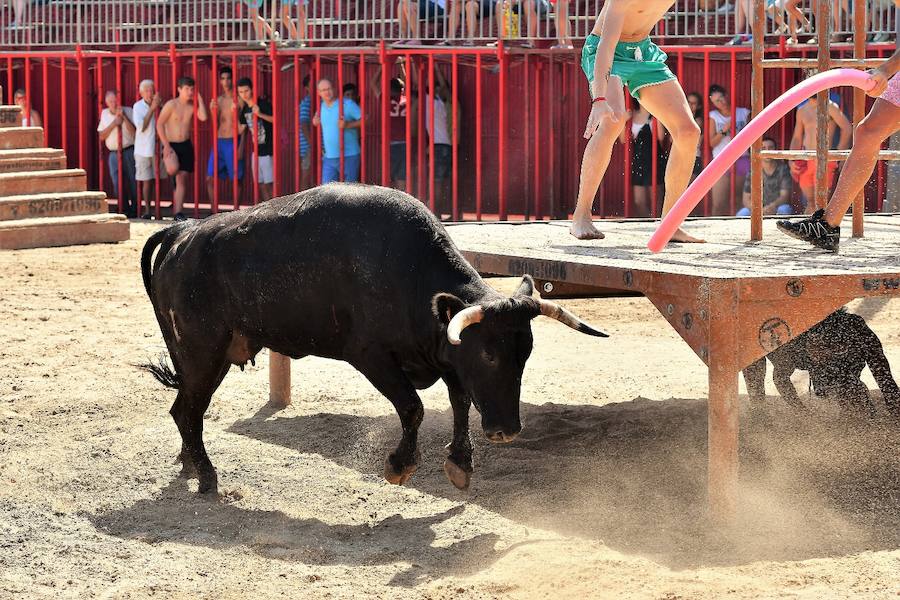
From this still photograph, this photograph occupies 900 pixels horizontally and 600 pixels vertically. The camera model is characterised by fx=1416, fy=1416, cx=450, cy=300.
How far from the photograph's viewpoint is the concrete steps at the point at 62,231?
47.6ft

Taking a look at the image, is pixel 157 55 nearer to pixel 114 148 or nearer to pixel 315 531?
pixel 114 148

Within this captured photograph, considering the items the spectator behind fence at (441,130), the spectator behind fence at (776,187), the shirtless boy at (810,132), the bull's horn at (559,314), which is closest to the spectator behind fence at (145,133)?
the spectator behind fence at (441,130)

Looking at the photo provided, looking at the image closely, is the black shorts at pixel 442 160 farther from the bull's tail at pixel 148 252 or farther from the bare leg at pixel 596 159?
the bull's tail at pixel 148 252

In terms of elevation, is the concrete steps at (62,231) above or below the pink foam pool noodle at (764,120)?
below

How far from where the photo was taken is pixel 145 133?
17.5m

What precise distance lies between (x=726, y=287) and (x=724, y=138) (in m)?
9.24

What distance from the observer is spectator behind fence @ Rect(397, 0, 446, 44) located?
15.9m

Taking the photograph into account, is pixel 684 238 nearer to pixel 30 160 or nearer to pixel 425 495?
pixel 425 495

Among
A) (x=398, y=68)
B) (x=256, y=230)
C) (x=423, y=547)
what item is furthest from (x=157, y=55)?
(x=423, y=547)

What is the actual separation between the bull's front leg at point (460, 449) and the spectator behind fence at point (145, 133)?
12071 mm

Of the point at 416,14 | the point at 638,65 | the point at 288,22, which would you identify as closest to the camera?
the point at 638,65

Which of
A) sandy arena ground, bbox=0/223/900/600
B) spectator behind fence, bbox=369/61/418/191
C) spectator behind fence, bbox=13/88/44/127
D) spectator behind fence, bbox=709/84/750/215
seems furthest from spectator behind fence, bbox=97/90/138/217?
sandy arena ground, bbox=0/223/900/600

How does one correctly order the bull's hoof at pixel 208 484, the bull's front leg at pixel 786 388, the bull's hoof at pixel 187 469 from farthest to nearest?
the bull's front leg at pixel 786 388 < the bull's hoof at pixel 187 469 < the bull's hoof at pixel 208 484

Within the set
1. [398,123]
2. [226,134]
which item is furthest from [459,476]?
[226,134]
